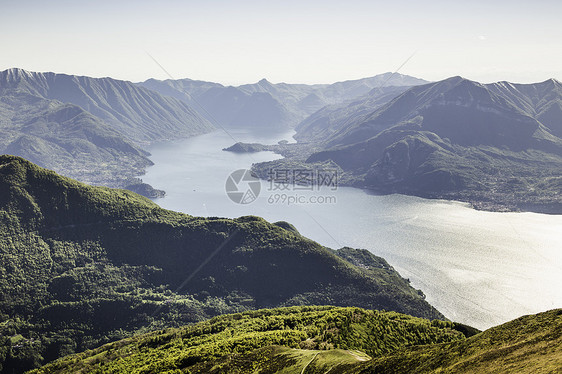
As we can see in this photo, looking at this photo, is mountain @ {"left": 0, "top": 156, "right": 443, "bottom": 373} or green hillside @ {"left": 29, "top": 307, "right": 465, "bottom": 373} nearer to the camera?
green hillside @ {"left": 29, "top": 307, "right": 465, "bottom": 373}

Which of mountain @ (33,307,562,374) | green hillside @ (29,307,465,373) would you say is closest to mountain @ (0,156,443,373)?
mountain @ (33,307,562,374)

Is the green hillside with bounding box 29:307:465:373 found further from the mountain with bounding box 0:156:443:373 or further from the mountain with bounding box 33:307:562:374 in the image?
A: the mountain with bounding box 0:156:443:373

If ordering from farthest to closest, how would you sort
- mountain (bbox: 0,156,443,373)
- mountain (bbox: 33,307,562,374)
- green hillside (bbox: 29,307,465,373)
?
mountain (bbox: 0,156,443,373), green hillside (bbox: 29,307,465,373), mountain (bbox: 33,307,562,374)

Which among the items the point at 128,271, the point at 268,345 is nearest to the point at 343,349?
the point at 268,345

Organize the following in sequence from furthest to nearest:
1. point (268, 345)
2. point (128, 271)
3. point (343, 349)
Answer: point (128, 271) < point (268, 345) < point (343, 349)

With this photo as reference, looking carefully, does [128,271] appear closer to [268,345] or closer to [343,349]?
[268,345]

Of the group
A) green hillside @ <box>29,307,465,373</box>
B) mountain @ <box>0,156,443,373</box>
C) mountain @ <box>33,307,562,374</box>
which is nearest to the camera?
mountain @ <box>33,307,562,374</box>

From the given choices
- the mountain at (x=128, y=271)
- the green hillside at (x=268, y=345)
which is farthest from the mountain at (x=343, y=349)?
the mountain at (x=128, y=271)
